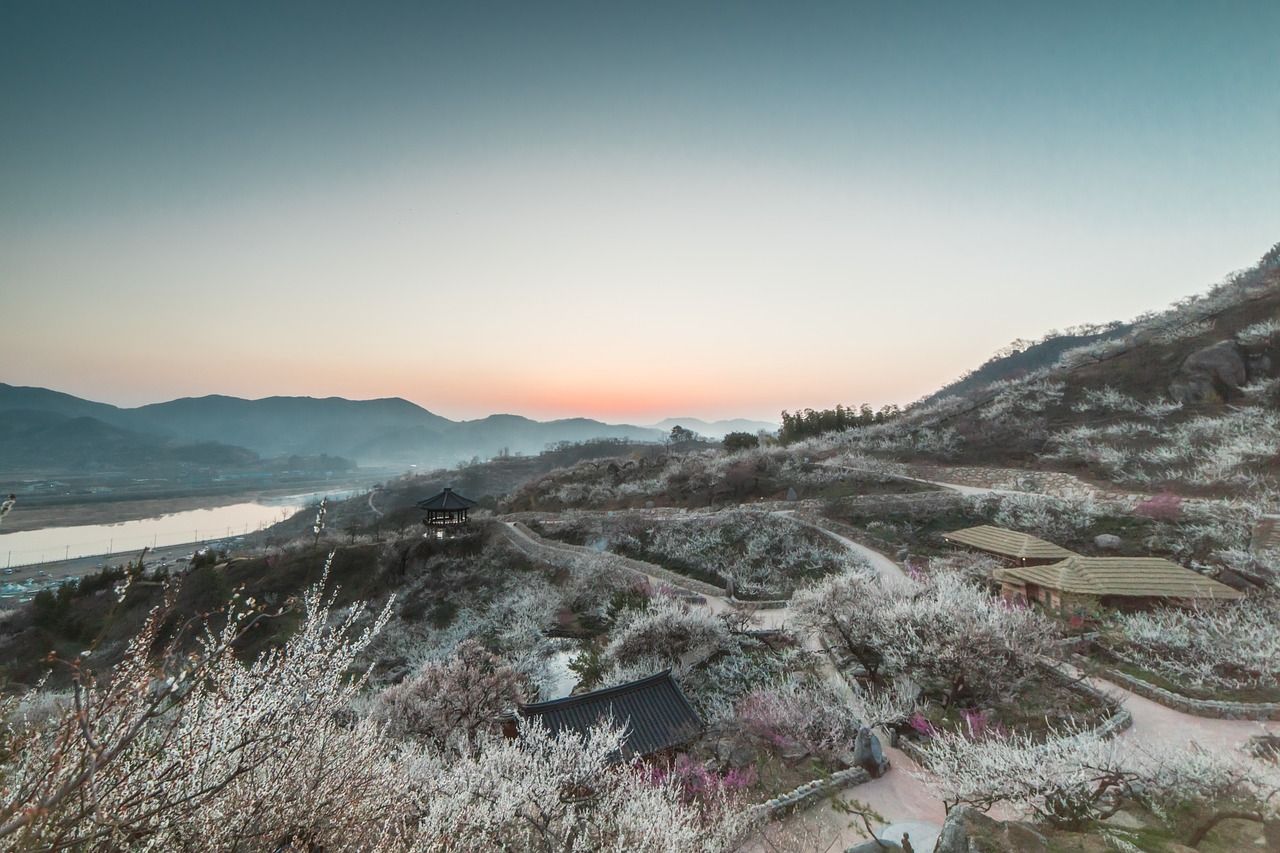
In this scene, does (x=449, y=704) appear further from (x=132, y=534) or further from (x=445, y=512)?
(x=132, y=534)

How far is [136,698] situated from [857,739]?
12342mm

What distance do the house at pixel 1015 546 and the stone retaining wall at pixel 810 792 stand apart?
12.4m

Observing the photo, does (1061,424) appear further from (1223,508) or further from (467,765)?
(467,765)

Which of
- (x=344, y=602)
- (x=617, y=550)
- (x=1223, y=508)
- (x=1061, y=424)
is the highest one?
(x=1061, y=424)

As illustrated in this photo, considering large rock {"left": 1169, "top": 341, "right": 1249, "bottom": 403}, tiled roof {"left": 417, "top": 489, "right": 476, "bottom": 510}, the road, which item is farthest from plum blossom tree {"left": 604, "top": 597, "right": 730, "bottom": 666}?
the road

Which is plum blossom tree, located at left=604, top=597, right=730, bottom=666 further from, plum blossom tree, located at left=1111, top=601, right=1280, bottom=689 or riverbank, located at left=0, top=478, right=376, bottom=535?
riverbank, located at left=0, top=478, right=376, bottom=535

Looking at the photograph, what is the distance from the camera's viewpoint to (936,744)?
36.4 ft

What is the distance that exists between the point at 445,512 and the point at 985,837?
131 ft

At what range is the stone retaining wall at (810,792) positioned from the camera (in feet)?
33.0

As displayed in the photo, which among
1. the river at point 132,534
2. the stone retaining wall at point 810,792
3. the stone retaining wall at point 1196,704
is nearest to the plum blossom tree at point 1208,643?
the stone retaining wall at point 1196,704

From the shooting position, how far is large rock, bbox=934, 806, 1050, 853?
701 cm

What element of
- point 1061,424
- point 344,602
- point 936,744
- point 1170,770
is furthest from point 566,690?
point 1061,424

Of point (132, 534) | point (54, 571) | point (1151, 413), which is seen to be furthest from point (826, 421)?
point (132, 534)

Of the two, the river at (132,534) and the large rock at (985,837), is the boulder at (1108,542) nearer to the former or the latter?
the large rock at (985,837)
